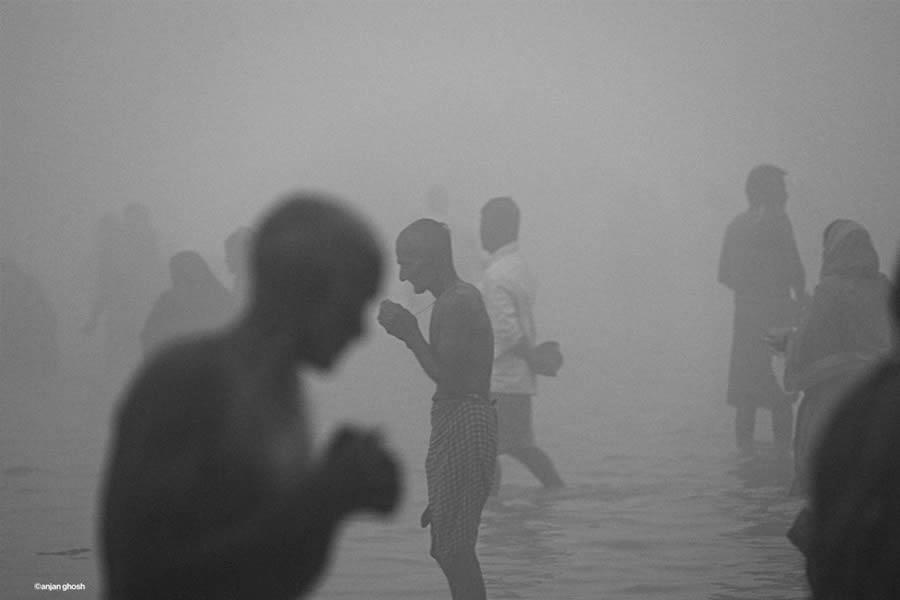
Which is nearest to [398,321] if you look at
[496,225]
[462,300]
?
[462,300]

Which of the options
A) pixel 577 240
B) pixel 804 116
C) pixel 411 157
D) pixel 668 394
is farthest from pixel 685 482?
pixel 804 116

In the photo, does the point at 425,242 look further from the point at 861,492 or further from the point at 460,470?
the point at 861,492

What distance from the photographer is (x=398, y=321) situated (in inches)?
251

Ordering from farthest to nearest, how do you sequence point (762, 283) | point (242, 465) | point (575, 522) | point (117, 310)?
point (117, 310) < point (762, 283) < point (575, 522) < point (242, 465)

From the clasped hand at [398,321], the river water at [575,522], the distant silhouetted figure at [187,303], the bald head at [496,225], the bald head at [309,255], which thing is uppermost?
the bald head at [309,255]

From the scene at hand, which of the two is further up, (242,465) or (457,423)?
(242,465)

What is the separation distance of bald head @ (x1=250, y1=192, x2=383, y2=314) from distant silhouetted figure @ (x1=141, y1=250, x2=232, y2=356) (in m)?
8.51

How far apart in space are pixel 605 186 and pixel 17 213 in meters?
32.8

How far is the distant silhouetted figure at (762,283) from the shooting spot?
12.9 m

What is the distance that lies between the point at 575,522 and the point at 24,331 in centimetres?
1526

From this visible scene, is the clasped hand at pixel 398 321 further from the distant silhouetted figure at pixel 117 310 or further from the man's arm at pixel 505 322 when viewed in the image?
the distant silhouetted figure at pixel 117 310

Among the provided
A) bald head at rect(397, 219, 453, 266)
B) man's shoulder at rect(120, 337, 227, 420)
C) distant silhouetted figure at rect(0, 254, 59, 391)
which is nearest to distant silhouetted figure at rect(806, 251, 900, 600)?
man's shoulder at rect(120, 337, 227, 420)

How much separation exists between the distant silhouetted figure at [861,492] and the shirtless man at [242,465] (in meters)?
0.83

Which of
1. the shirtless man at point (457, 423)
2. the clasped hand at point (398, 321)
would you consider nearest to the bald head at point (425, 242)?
the shirtless man at point (457, 423)
